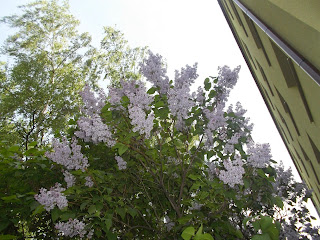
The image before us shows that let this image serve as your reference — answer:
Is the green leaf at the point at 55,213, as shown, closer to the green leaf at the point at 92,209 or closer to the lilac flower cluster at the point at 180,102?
the green leaf at the point at 92,209

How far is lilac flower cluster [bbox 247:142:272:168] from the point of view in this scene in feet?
8.51

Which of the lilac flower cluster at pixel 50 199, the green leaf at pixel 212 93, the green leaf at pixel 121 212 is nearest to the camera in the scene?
the lilac flower cluster at pixel 50 199

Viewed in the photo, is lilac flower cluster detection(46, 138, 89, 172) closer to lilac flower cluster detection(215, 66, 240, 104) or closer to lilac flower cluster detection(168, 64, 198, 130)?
lilac flower cluster detection(168, 64, 198, 130)

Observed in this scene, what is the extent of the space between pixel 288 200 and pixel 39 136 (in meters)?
9.22

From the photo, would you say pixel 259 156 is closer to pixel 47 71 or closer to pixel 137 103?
pixel 137 103

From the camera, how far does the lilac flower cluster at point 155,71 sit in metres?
3.14

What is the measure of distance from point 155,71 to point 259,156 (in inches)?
53.9

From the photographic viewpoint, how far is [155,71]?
3.16 meters

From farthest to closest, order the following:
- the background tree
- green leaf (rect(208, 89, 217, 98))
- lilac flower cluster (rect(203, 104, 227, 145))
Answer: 1. the background tree
2. green leaf (rect(208, 89, 217, 98))
3. lilac flower cluster (rect(203, 104, 227, 145))

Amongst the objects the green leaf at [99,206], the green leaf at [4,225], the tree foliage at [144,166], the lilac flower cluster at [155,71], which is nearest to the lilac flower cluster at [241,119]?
the tree foliage at [144,166]

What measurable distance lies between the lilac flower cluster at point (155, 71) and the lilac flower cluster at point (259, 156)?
1094mm

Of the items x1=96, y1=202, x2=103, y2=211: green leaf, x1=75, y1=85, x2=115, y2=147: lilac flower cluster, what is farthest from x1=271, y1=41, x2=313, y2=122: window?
x1=96, y1=202, x2=103, y2=211: green leaf

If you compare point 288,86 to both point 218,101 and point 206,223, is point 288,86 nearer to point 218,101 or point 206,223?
point 218,101

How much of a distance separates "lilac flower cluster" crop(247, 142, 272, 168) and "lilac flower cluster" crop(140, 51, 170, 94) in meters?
1.09
